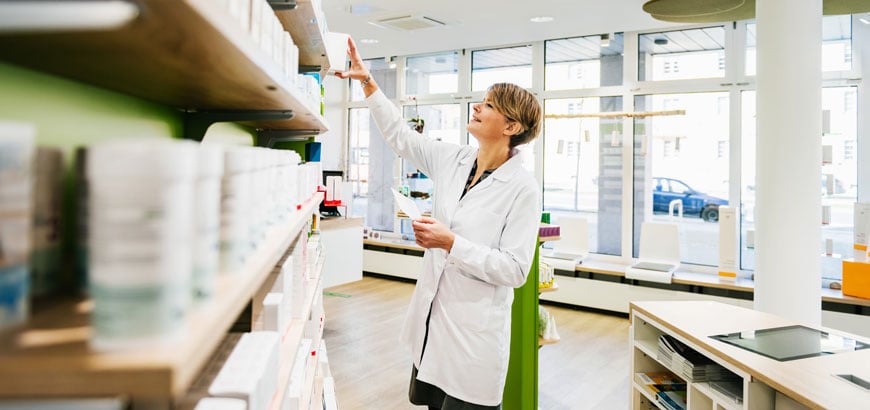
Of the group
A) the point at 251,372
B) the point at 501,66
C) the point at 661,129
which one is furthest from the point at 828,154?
the point at 251,372

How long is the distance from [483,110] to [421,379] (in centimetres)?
112

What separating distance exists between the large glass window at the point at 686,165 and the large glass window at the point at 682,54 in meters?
0.25

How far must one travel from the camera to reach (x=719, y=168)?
229 inches

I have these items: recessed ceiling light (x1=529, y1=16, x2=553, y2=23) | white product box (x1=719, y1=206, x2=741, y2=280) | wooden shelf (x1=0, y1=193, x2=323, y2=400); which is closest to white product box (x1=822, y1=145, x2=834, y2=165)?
white product box (x1=719, y1=206, x2=741, y2=280)

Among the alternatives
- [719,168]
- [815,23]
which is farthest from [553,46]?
[815,23]

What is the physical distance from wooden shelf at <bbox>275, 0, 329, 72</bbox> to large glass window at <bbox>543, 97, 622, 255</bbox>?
447 centimetres

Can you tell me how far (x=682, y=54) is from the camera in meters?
6.03

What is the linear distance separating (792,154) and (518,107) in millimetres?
2473

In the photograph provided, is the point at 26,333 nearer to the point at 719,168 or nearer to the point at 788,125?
the point at 788,125

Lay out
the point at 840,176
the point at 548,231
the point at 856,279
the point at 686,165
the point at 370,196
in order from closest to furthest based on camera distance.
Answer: the point at 548,231 → the point at 856,279 → the point at 840,176 → the point at 686,165 → the point at 370,196

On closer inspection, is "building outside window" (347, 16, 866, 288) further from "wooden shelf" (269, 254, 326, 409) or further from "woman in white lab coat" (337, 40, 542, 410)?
"wooden shelf" (269, 254, 326, 409)

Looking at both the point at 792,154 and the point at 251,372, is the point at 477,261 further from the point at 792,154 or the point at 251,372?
the point at 792,154

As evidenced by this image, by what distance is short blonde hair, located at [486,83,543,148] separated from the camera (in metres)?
2.13

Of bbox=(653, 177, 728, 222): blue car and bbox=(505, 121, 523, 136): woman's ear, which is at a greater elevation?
bbox=(505, 121, 523, 136): woman's ear
